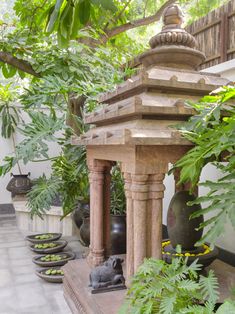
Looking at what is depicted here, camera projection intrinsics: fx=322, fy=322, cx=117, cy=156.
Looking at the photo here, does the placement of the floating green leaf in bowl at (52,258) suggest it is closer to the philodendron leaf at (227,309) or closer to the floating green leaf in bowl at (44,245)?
the floating green leaf in bowl at (44,245)

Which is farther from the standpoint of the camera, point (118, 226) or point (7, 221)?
point (7, 221)

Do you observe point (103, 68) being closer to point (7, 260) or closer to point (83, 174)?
→ point (83, 174)

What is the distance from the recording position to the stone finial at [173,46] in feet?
5.93

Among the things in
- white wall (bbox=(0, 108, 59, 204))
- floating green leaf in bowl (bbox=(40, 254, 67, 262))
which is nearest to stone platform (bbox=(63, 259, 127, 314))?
floating green leaf in bowl (bbox=(40, 254, 67, 262))

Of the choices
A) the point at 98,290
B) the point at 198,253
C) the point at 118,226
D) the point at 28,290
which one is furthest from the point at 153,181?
the point at 28,290

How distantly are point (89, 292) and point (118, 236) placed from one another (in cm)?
93

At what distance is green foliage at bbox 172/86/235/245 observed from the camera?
112cm

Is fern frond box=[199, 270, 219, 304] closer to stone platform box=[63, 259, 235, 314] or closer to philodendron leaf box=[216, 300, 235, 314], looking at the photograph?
philodendron leaf box=[216, 300, 235, 314]

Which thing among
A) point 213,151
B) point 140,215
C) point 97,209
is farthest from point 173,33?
point 97,209

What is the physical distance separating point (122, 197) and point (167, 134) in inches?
68.0

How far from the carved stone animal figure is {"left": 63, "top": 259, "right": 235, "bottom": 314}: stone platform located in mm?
55

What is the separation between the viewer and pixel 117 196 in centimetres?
314

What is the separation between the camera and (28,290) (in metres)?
2.49

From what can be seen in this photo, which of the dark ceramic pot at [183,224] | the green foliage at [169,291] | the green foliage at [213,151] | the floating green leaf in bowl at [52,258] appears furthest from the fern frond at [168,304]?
the floating green leaf in bowl at [52,258]
